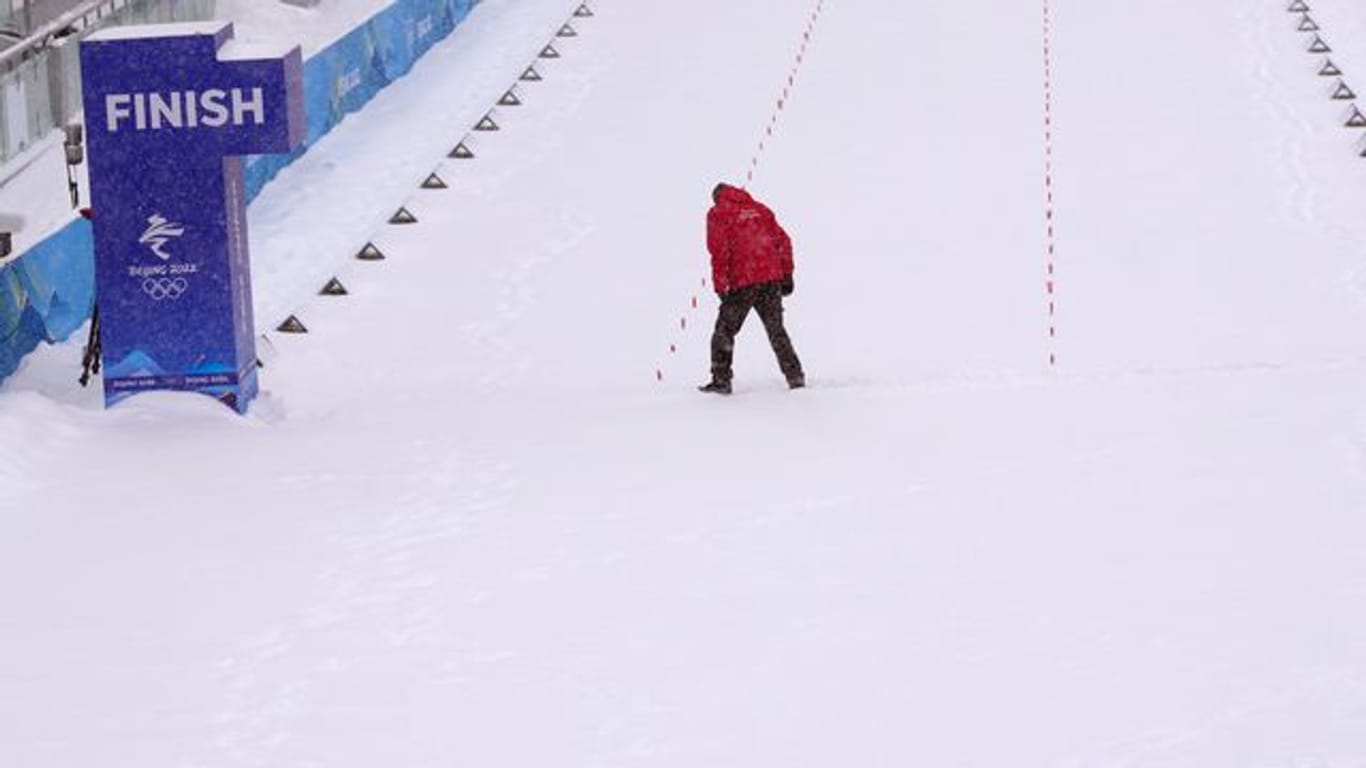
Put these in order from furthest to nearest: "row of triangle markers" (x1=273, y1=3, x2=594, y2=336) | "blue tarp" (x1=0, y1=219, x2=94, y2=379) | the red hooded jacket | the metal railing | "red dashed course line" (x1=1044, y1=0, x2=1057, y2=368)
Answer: the metal railing < "row of triangle markers" (x1=273, y1=3, x2=594, y2=336) < "red dashed course line" (x1=1044, y1=0, x2=1057, y2=368) < "blue tarp" (x1=0, y1=219, x2=94, y2=379) < the red hooded jacket

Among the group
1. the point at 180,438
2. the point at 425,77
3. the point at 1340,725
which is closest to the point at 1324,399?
the point at 1340,725

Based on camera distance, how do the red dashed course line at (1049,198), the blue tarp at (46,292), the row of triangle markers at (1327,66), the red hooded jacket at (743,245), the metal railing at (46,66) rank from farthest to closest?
1. the row of triangle markers at (1327,66)
2. the metal railing at (46,66)
3. the red dashed course line at (1049,198)
4. the blue tarp at (46,292)
5. the red hooded jacket at (743,245)

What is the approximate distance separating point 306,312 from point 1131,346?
5.74 metres

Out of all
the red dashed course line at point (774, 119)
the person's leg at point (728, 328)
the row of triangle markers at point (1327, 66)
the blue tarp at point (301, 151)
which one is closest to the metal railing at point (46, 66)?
the blue tarp at point (301, 151)

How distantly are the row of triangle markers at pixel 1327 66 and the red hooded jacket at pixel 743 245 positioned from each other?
8.61 metres

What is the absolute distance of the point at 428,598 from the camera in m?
10.4

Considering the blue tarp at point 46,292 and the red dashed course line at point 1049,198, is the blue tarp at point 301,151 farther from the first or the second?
the red dashed course line at point 1049,198

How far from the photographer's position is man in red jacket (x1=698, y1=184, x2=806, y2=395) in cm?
1436

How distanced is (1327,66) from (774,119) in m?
5.67

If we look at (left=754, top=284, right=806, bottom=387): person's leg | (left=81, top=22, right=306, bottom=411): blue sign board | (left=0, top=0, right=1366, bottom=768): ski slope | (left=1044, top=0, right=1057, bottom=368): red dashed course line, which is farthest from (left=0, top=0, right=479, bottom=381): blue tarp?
(left=1044, top=0, right=1057, bottom=368): red dashed course line

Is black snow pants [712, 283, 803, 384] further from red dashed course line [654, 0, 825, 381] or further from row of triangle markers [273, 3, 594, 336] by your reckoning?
row of triangle markers [273, 3, 594, 336]

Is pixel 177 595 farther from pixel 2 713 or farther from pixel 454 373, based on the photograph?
pixel 454 373

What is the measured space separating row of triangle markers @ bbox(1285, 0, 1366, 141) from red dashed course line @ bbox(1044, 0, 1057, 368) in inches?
105

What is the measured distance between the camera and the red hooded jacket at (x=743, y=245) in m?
14.4
